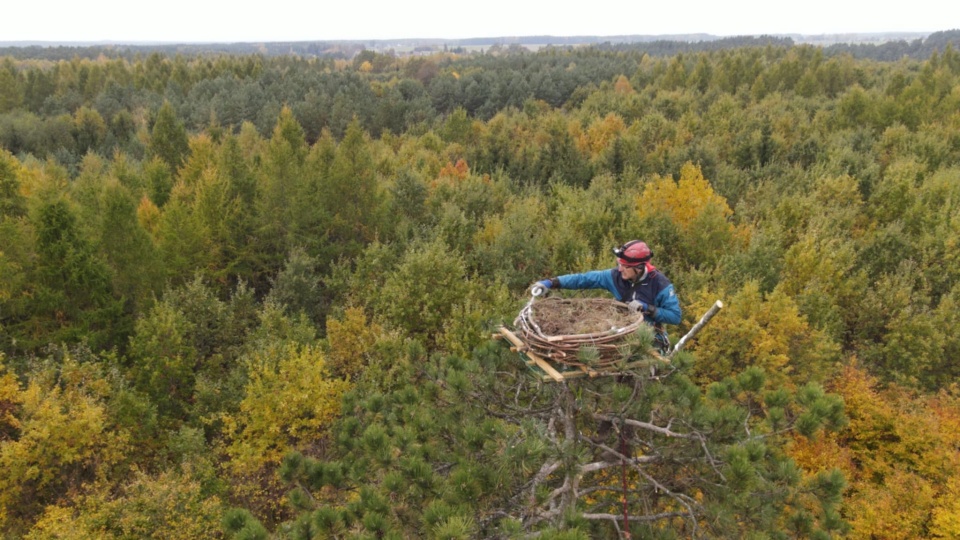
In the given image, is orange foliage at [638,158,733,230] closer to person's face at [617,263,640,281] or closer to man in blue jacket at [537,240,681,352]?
man in blue jacket at [537,240,681,352]

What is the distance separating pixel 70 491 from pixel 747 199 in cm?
3724

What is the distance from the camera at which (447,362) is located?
8.62 m

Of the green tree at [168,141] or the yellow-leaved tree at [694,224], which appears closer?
the yellow-leaved tree at [694,224]

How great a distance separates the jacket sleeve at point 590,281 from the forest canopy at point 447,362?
1.24 m

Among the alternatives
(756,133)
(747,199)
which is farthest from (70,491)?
(756,133)

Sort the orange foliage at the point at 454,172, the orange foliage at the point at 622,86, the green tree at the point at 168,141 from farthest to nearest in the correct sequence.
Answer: the orange foliage at the point at 622,86, the green tree at the point at 168,141, the orange foliage at the point at 454,172

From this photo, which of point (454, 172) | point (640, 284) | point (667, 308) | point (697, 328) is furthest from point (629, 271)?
point (454, 172)

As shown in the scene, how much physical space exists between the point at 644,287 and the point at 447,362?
3060 millimetres

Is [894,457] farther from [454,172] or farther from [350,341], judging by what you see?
[454,172]

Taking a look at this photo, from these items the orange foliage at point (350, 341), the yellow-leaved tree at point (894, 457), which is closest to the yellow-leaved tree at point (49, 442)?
the orange foliage at point (350, 341)

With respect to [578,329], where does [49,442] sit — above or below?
below

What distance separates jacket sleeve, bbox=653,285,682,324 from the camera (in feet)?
24.0

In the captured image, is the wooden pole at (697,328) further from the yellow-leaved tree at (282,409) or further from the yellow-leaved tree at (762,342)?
the yellow-leaved tree at (762,342)

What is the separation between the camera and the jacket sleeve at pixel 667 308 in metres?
7.32
